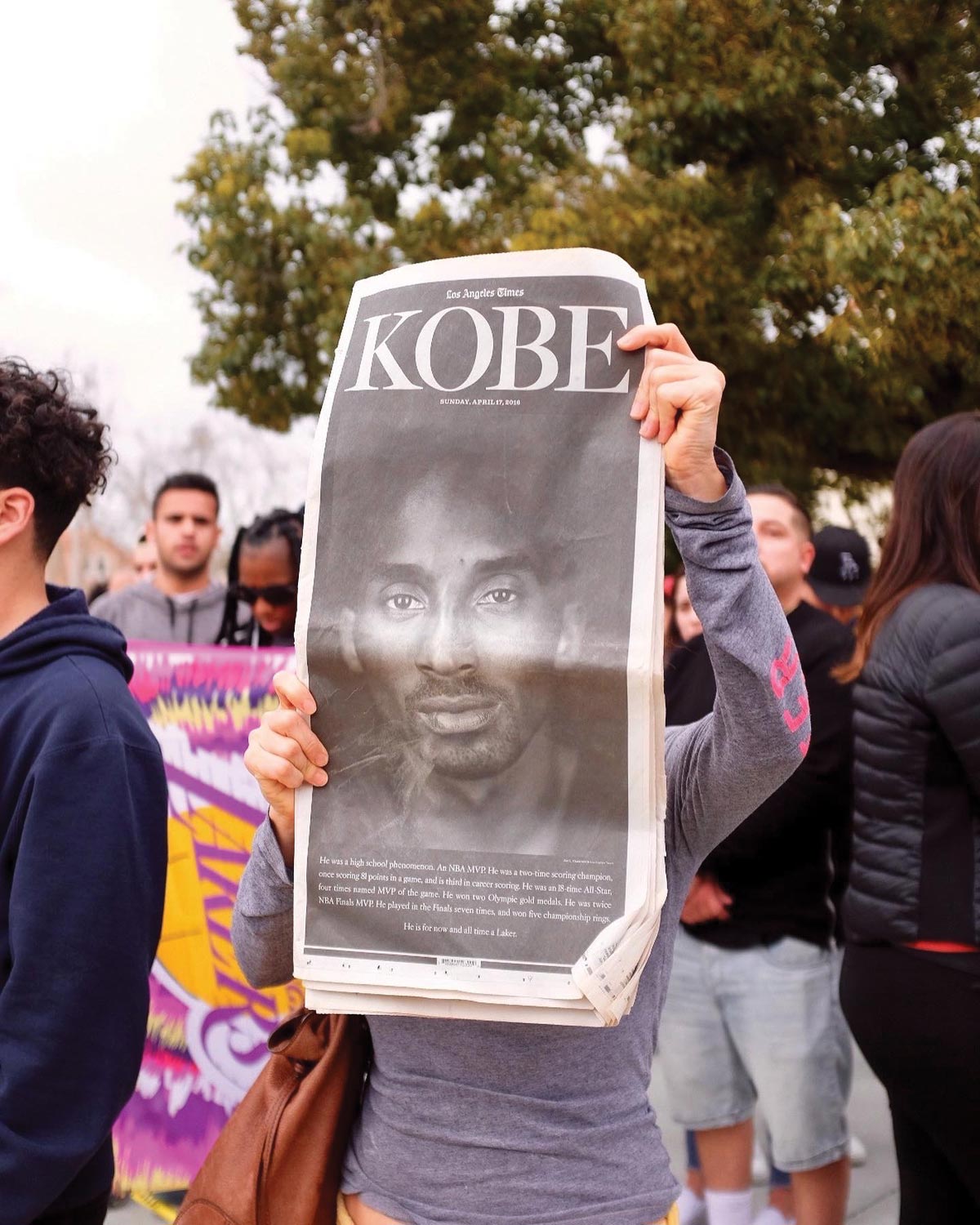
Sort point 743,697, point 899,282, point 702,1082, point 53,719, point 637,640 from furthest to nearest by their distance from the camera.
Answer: point 899,282 < point 702,1082 < point 53,719 < point 743,697 < point 637,640

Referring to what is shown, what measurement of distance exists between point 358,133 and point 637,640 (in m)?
8.44

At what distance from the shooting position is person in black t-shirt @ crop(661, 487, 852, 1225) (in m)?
3.02

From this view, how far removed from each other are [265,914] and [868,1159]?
333cm

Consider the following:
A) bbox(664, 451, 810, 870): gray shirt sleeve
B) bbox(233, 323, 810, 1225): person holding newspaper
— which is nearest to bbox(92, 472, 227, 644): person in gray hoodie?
bbox(233, 323, 810, 1225): person holding newspaper

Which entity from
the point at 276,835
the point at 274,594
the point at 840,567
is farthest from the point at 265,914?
the point at 840,567

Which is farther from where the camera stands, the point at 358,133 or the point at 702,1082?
the point at 358,133

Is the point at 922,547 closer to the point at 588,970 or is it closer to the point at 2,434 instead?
the point at 588,970

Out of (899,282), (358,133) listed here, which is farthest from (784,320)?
(358,133)

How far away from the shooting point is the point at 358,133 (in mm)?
8867

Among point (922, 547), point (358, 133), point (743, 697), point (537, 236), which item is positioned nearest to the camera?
point (743, 697)

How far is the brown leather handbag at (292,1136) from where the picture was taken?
148 cm

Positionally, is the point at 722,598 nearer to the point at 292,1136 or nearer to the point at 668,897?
the point at 668,897

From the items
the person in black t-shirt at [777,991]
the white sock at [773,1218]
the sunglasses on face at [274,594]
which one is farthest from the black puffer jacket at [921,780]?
the sunglasses on face at [274,594]

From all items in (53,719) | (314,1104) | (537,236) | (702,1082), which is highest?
(537,236)
